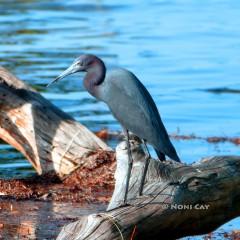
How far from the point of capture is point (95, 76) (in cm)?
826

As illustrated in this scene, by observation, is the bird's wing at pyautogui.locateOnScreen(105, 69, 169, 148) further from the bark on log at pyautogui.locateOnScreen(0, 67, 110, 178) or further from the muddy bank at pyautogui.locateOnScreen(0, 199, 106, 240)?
the bark on log at pyautogui.locateOnScreen(0, 67, 110, 178)

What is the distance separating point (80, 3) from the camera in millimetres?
28281

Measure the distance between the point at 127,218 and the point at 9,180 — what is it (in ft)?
10.3

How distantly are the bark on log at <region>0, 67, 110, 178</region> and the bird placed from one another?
2251mm

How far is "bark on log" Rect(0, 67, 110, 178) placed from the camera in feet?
34.6

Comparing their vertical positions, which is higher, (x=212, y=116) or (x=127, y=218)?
(x=127, y=218)

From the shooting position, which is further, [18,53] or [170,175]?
[18,53]

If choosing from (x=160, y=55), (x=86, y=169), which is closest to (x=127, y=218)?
(x=86, y=169)

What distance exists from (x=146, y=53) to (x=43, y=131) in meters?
9.88

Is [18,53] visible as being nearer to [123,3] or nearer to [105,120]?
[105,120]

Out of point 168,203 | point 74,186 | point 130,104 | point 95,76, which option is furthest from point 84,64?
point 74,186

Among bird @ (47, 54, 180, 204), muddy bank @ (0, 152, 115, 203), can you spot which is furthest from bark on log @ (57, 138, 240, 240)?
muddy bank @ (0, 152, 115, 203)

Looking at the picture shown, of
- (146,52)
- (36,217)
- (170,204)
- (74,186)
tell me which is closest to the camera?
(170,204)

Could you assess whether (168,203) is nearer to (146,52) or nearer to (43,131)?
(43,131)
